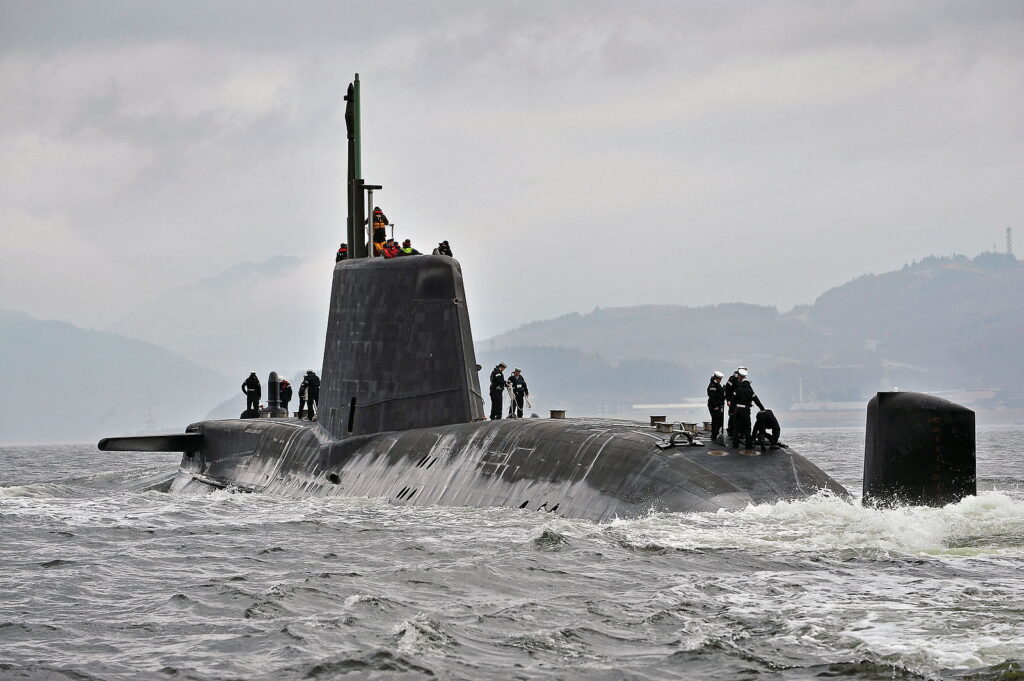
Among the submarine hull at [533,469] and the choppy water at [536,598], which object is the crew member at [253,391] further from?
the choppy water at [536,598]

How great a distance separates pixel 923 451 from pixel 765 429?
2.27 meters

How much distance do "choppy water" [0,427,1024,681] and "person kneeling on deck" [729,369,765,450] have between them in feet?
5.31

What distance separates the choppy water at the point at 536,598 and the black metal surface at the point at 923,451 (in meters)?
0.25

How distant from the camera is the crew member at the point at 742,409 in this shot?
1404cm

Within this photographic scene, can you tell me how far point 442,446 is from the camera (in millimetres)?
17594

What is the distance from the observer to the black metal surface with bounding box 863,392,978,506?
12109mm

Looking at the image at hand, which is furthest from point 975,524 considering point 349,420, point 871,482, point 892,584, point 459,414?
point 349,420

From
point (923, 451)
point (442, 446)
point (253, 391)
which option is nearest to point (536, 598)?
point (923, 451)

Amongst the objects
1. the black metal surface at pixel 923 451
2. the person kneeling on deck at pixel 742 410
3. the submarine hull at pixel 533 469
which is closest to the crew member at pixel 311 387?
the submarine hull at pixel 533 469

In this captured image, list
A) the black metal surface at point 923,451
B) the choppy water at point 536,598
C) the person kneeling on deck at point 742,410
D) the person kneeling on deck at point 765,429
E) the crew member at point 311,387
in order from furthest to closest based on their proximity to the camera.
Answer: the crew member at point 311,387 < the person kneeling on deck at point 742,410 < the person kneeling on deck at point 765,429 < the black metal surface at point 923,451 < the choppy water at point 536,598

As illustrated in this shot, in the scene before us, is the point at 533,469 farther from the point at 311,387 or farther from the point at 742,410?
the point at 311,387

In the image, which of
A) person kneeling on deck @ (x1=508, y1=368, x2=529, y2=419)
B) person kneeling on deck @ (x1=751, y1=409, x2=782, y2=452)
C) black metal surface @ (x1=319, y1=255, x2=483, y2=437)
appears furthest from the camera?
person kneeling on deck @ (x1=508, y1=368, x2=529, y2=419)

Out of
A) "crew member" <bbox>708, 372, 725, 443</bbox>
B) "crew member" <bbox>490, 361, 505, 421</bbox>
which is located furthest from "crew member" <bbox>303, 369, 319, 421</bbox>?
"crew member" <bbox>708, 372, 725, 443</bbox>

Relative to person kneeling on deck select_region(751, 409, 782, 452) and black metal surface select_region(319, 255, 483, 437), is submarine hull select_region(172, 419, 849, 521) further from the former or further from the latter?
black metal surface select_region(319, 255, 483, 437)
